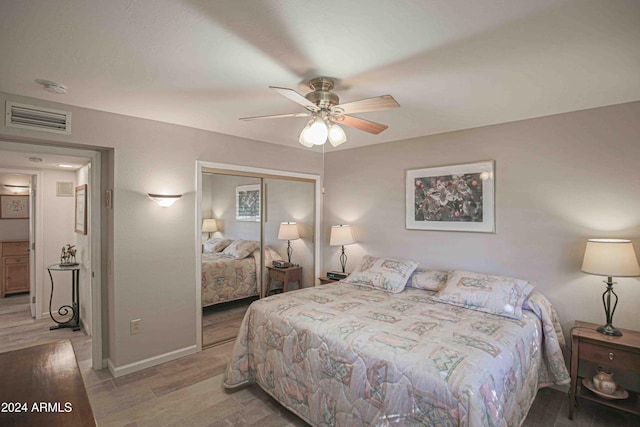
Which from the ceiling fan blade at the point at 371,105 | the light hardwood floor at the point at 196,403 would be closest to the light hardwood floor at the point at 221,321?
the light hardwood floor at the point at 196,403

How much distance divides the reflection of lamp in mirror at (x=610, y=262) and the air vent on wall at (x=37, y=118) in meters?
4.31

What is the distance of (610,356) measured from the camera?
2215 mm

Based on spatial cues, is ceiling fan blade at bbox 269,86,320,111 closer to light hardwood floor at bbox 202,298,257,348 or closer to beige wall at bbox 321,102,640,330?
beige wall at bbox 321,102,640,330

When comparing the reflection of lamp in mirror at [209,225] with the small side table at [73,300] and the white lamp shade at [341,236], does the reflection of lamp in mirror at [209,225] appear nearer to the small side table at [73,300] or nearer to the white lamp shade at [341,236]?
the white lamp shade at [341,236]

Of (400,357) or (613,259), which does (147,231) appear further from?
(613,259)

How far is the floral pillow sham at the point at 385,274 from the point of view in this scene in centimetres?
328

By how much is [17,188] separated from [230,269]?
15.5 feet

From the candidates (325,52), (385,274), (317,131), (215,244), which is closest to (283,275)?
→ (215,244)

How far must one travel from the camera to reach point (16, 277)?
5.38 m

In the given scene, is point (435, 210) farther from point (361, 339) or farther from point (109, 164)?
point (109, 164)

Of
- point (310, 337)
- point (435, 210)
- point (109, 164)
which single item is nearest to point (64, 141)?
point (109, 164)

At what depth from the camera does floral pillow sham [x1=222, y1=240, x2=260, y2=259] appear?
382cm

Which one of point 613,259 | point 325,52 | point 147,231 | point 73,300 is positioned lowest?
point 73,300

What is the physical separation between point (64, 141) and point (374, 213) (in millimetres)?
3305
